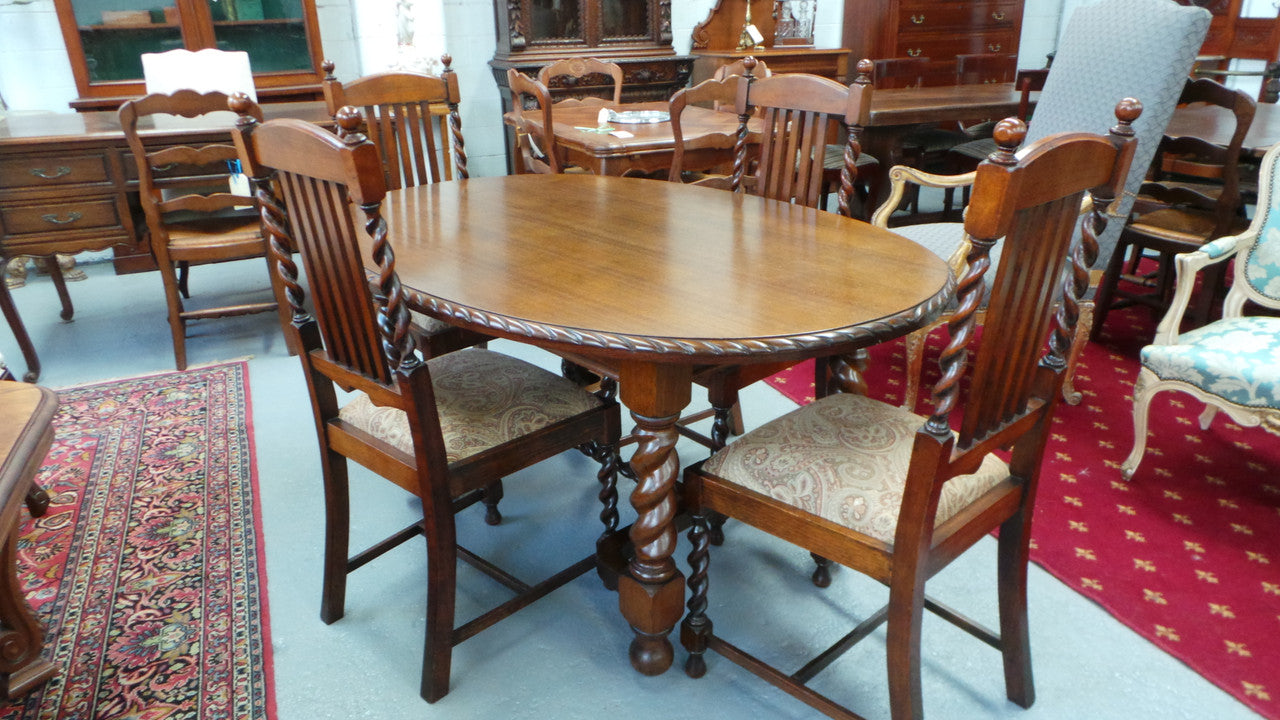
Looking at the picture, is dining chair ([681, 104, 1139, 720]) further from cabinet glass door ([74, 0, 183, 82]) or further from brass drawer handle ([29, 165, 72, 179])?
cabinet glass door ([74, 0, 183, 82])

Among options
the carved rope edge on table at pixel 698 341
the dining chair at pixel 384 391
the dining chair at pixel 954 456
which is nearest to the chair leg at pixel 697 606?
the dining chair at pixel 954 456

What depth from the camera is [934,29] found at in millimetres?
5359

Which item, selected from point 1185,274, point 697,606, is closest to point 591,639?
point 697,606

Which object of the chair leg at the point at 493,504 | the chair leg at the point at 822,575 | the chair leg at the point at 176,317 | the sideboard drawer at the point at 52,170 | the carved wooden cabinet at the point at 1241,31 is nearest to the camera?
the chair leg at the point at 822,575

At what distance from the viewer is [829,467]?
4.57ft

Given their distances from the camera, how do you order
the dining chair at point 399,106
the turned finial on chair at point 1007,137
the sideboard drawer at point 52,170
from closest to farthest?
the turned finial on chair at point 1007,137 < the dining chair at point 399,106 < the sideboard drawer at point 52,170

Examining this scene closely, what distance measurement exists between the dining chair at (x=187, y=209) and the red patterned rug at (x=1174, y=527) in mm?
2079

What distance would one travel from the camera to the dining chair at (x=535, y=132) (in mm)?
3045

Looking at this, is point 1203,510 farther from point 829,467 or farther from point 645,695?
point 645,695

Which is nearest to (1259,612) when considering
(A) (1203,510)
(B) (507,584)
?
(A) (1203,510)

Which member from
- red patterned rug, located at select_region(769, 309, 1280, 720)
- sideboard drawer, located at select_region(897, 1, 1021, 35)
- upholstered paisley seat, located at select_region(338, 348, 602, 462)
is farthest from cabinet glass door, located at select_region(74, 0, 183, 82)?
sideboard drawer, located at select_region(897, 1, 1021, 35)

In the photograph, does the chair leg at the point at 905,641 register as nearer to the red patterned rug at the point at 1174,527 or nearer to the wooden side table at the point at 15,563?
the red patterned rug at the point at 1174,527

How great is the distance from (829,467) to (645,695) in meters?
0.61

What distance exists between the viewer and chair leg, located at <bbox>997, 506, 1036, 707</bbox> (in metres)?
1.46
